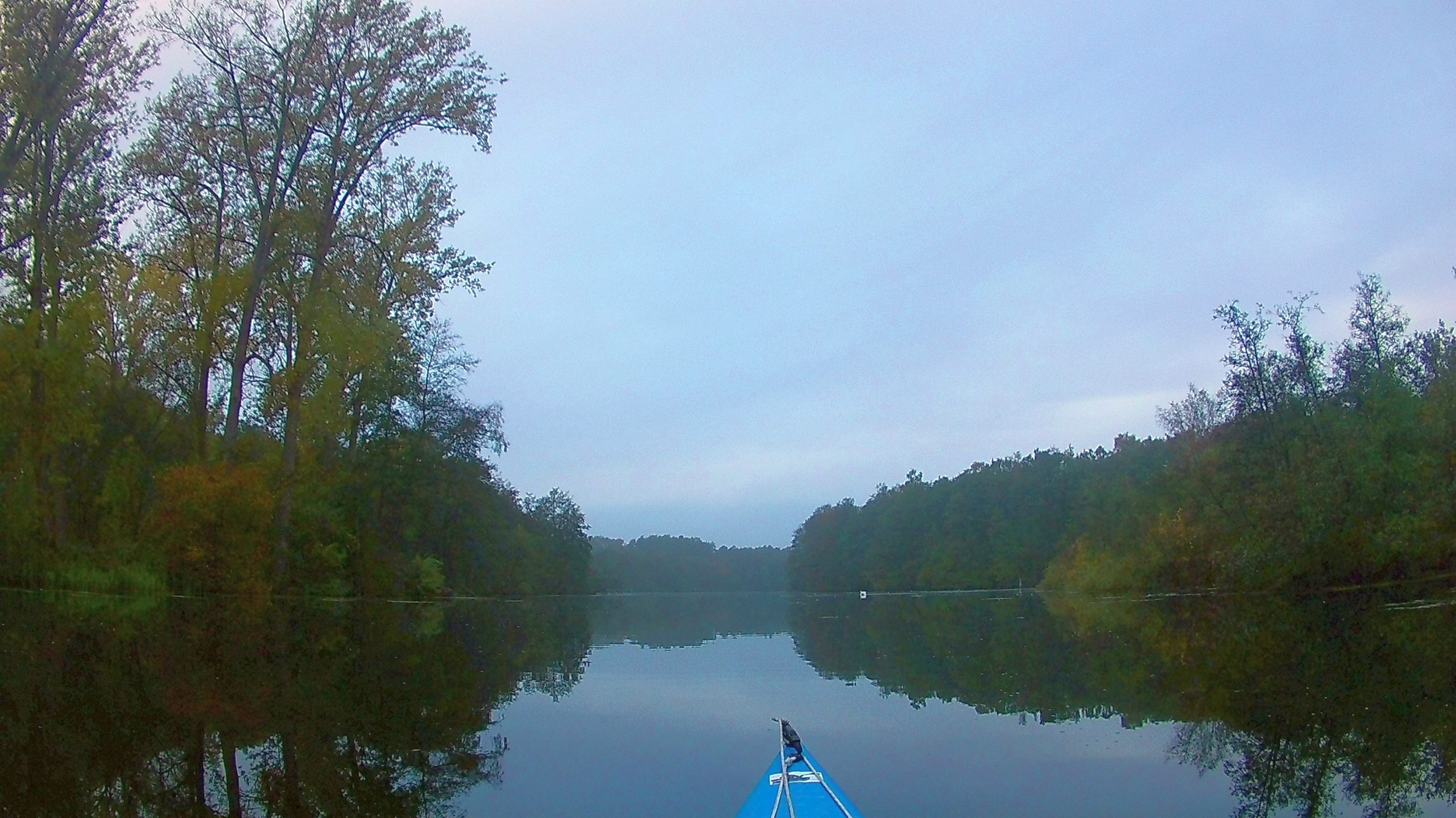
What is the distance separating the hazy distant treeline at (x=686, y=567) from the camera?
480 ft

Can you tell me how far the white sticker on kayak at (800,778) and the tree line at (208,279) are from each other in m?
22.6

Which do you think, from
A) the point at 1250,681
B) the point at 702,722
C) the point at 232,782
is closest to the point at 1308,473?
the point at 1250,681

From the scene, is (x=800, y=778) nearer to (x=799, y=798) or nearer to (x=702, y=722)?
(x=799, y=798)

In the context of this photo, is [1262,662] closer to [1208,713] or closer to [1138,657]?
[1138,657]

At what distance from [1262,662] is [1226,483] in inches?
957

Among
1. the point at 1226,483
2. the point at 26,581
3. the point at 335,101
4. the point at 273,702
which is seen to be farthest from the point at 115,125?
the point at 1226,483

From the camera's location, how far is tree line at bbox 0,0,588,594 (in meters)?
26.3

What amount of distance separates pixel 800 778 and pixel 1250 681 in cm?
853

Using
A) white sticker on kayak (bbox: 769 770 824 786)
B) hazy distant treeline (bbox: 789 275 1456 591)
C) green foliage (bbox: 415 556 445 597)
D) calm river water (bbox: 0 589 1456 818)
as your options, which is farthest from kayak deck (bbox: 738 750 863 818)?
green foliage (bbox: 415 556 445 597)

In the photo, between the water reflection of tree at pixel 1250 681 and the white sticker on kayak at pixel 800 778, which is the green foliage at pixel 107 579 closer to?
the water reflection of tree at pixel 1250 681

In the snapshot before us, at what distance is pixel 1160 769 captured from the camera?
26.8 feet

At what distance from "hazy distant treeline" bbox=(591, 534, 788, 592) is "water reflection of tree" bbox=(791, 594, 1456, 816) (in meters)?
106

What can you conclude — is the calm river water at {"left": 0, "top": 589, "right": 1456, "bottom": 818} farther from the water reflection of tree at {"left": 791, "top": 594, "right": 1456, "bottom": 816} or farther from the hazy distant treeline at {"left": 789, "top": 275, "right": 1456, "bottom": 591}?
the hazy distant treeline at {"left": 789, "top": 275, "right": 1456, "bottom": 591}

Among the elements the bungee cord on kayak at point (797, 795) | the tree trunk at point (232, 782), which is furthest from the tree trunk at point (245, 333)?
the bungee cord on kayak at point (797, 795)
